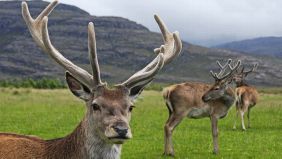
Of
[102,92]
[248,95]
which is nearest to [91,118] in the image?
[102,92]

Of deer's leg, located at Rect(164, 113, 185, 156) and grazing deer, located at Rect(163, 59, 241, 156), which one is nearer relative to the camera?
deer's leg, located at Rect(164, 113, 185, 156)

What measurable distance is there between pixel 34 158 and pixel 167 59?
85.0 inches

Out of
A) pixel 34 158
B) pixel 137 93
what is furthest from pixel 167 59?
pixel 34 158

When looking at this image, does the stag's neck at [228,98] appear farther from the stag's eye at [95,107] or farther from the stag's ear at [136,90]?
the stag's eye at [95,107]

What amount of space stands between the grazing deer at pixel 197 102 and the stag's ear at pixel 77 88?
7.03 metres

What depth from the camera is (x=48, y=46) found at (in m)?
6.65

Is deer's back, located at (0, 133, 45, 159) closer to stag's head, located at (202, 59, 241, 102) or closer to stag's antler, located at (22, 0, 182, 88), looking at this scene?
stag's antler, located at (22, 0, 182, 88)

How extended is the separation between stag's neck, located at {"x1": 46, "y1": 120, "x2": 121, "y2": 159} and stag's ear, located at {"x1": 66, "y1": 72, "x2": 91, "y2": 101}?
305 millimetres

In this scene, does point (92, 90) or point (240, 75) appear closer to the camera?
point (92, 90)

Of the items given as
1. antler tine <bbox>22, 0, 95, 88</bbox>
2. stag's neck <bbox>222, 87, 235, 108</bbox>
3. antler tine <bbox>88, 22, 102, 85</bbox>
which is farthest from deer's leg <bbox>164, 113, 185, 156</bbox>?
antler tine <bbox>88, 22, 102, 85</bbox>

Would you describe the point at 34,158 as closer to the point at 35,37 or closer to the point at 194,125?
the point at 35,37

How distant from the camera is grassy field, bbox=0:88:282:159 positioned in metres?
14.1

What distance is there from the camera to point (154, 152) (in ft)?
45.2

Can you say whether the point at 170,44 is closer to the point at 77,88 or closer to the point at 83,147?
the point at 77,88
